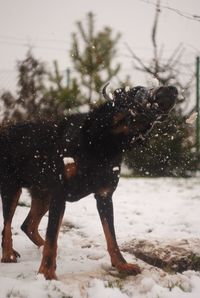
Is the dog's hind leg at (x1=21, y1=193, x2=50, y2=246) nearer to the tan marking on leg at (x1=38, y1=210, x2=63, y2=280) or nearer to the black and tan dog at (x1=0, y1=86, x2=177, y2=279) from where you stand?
the black and tan dog at (x1=0, y1=86, x2=177, y2=279)

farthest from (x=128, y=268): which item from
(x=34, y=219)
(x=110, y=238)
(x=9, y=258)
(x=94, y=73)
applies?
(x=94, y=73)

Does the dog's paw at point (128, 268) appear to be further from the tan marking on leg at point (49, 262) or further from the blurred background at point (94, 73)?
the blurred background at point (94, 73)

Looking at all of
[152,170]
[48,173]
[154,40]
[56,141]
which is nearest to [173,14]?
[56,141]

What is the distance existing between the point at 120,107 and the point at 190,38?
13.7ft

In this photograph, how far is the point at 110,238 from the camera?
3693mm

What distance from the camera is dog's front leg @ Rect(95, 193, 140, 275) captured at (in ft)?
11.8

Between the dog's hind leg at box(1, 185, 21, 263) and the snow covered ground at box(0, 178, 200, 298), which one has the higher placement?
the dog's hind leg at box(1, 185, 21, 263)

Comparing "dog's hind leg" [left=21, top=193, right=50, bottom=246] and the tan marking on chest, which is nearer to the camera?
the tan marking on chest

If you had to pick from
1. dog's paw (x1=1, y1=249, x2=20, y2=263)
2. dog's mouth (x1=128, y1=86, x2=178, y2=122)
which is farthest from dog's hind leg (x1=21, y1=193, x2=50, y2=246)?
dog's mouth (x1=128, y1=86, x2=178, y2=122)

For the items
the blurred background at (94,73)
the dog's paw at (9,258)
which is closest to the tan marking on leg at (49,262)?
the dog's paw at (9,258)

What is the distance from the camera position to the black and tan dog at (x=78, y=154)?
3.18m

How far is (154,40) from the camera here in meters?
9.40

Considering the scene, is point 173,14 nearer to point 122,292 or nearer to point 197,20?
point 197,20

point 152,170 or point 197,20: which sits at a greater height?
point 197,20
